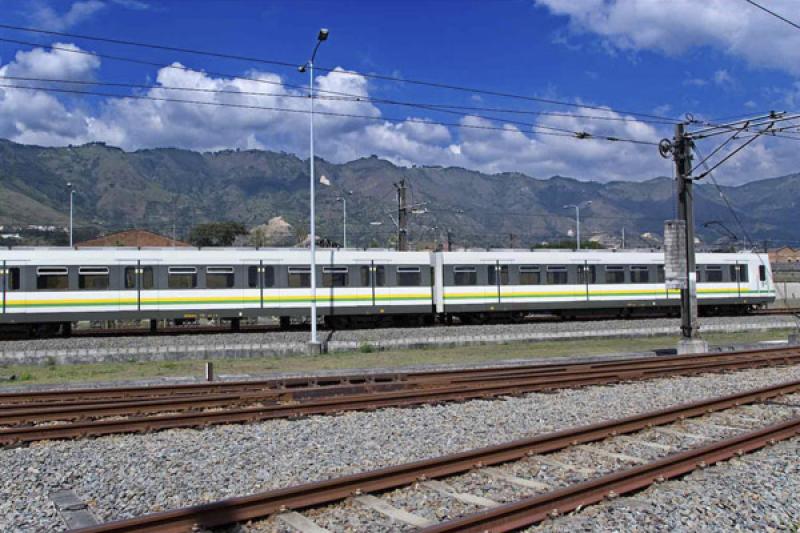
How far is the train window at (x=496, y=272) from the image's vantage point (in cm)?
3303

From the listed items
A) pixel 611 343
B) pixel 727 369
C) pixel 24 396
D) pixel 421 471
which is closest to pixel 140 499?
pixel 421 471

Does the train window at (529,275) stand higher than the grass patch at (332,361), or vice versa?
the train window at (529,275)

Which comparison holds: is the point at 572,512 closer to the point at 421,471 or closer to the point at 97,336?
the point at 421,471

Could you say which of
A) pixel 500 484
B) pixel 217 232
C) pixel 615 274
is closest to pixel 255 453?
pixel 500 484

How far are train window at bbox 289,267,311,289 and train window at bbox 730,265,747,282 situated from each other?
22031 millimetres

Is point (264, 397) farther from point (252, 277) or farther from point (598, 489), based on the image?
point (252, 277)

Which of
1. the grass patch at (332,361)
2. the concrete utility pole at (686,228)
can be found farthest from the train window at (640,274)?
the concrete utility pole at (686,228)

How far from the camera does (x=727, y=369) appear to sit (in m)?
18.0

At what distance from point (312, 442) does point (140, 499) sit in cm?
302

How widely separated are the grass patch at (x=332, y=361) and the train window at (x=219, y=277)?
666cm

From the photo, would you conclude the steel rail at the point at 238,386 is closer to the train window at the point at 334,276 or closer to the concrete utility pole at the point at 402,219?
the train window at the point at 334,276

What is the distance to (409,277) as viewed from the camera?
1254 inches

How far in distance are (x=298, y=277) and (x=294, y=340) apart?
4169 millimetres

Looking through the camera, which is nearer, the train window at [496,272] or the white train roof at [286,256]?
the white train roof at [286,256]
